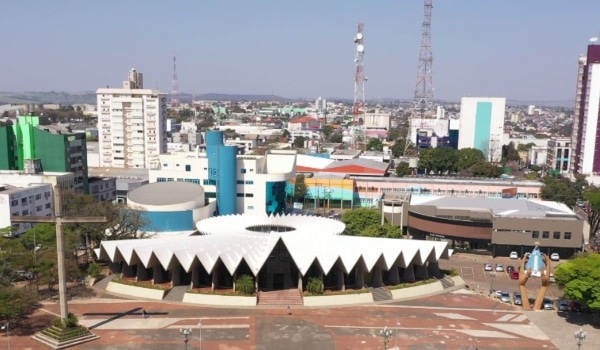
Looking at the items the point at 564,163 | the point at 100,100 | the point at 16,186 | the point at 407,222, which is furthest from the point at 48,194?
the point at 564,163

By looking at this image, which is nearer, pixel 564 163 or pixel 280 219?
pixel 280 219

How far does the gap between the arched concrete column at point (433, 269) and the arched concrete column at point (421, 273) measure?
3.59 ft

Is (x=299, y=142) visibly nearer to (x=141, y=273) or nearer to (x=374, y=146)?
(x=374, y=146)

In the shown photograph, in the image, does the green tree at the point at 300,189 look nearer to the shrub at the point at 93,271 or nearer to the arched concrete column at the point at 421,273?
the arched concrete column at the point at 421,273

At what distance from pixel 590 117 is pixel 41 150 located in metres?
93.1

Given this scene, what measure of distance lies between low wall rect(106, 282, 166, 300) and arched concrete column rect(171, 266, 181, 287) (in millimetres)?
1793

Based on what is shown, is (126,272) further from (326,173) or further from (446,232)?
(326,173)

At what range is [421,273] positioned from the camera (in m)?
46.1

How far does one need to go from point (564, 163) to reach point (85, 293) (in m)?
103

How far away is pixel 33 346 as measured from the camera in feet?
103

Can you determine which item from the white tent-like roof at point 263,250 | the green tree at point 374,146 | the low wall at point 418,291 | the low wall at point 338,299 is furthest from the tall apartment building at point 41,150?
the green tree at point 374,146

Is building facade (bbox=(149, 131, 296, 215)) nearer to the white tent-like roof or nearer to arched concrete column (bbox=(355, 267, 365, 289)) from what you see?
the white tent-like roof

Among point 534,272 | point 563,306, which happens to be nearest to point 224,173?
point 534,272

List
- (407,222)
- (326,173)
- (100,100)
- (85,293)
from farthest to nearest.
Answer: (100,100), (326,173), (407,222), (85,293)
